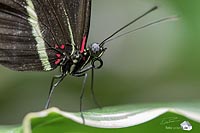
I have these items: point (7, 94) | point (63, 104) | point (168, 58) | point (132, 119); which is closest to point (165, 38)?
point (168, 58)

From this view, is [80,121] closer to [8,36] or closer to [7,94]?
[8,36]

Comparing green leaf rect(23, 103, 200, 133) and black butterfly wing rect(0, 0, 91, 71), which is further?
black butterfly wing rect(0, 0, 91, 71)

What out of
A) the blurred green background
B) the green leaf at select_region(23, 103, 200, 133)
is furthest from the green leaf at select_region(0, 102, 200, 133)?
the blurred green background

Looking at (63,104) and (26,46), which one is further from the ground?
(26,46)
